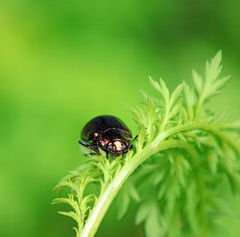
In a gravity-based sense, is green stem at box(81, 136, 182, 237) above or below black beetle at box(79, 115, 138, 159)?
above

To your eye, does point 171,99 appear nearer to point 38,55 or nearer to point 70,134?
point 70,134

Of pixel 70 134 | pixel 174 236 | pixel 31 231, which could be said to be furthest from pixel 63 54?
pixel 174 236

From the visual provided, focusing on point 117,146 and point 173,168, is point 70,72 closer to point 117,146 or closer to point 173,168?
point 117,146

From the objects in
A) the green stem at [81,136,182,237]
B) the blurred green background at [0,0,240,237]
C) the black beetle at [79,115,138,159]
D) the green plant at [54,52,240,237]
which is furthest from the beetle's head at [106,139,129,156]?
the blurred green background at [0,0,240,237]

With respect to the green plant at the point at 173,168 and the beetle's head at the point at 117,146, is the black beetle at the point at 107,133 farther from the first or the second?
the green plant at the point at 173,168

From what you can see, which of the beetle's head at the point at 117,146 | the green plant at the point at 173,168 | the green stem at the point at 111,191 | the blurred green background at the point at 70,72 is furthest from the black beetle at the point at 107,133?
the blurred green background at the point at 70,72

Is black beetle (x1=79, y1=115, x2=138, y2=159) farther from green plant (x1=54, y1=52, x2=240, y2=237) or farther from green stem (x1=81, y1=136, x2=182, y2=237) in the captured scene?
green stem (x1=81, y1=136, x2=182, y2=237)

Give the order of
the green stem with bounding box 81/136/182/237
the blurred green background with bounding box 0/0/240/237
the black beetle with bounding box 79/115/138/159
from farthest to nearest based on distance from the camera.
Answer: the blurred green background with bounding box 0/0/240/237 → the black beetle with bounding box 79/115/138/159 → the green stem with bounding box 81/136/182/237
